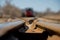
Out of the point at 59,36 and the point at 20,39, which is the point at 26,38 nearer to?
the point at 20,39

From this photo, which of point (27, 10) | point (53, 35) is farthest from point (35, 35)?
point (27, 10)

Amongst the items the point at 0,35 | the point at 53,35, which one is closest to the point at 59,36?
the point at 53,35

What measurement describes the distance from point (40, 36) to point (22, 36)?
0.34m

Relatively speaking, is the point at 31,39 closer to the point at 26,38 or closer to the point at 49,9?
the point at 26,38

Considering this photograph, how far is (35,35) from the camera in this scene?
3.41 metres

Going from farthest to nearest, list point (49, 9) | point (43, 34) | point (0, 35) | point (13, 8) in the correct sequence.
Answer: point (49, 9) → point (13, 8) → point (43, 34) → point (0, 35)

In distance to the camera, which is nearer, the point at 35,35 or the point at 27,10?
the point at 35,35

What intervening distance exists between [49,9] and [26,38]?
147ft

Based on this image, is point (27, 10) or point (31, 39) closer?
point (31, 39)

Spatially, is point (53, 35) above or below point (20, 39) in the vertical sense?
above

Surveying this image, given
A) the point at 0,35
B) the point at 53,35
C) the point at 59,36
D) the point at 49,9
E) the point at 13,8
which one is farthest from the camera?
the point at 49,9

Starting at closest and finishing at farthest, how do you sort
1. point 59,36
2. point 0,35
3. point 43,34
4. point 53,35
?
point 0,35, point 59,36, point 53,35, point 43,34

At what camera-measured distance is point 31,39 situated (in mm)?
3334

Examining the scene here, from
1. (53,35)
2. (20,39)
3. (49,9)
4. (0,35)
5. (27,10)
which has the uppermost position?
(0,35)
